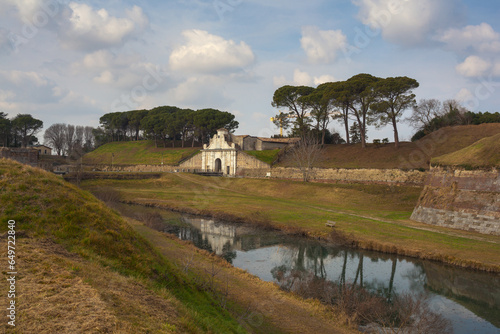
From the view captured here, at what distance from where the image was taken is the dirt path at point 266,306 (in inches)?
422

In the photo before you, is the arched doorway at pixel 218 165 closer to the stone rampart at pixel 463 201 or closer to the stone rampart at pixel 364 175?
the stone rampart at pixel 364 175

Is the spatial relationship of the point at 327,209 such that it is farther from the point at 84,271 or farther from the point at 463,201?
the point at 84,271

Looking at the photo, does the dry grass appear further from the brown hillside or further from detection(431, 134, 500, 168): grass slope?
the brown hillside

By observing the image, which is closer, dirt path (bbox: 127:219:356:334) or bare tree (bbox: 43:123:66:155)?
dirt path (bbox: 127:219:356:334)

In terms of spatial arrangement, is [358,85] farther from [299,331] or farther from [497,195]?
[299,331]

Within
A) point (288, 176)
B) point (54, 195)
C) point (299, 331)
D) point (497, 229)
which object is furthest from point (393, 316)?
point (288, 176)

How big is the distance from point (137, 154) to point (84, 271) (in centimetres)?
7330

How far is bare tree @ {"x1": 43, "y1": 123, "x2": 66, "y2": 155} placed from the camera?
90062mm

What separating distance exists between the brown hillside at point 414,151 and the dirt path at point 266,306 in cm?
3291

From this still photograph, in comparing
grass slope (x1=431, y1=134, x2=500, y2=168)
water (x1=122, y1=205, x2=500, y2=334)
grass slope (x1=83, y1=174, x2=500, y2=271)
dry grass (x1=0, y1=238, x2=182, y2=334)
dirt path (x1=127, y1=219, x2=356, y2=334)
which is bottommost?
water (x1=122, y1=205, x2=500, y2=334)

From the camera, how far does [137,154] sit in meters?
78.2

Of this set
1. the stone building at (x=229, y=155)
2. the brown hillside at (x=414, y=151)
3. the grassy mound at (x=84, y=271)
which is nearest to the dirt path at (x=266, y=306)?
the grassy mound at (x=84, y=271)

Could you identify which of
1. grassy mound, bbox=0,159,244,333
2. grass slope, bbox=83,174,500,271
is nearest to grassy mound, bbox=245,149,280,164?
grass slope, bbox=83,174,500,271

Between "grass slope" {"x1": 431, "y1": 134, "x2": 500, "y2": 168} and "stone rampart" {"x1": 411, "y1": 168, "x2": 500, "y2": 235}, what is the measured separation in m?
0.64
